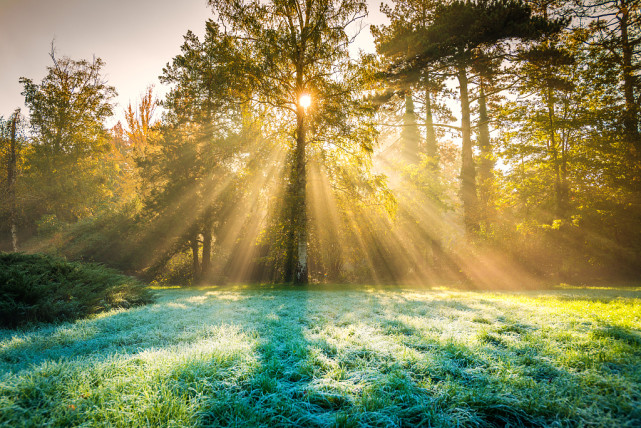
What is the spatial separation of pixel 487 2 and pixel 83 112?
1175 inches

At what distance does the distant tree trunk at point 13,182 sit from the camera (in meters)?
20.7

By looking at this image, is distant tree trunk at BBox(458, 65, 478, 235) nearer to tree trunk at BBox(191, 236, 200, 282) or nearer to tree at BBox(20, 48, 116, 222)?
tree trunk at BBox(191, 236, 200, 282)

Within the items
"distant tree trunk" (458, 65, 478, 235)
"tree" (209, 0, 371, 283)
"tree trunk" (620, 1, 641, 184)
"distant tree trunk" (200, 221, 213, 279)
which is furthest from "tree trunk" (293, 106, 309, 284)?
"tree trunk" (620, 1, 641, 184)

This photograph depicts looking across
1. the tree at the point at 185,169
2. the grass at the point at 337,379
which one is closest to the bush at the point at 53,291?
the grass at the point at 337,379

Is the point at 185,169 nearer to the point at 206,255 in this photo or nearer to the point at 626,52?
the point at 206,255

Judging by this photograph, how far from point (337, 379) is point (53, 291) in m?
A: 6.59

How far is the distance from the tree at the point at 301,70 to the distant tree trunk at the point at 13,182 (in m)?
21.9

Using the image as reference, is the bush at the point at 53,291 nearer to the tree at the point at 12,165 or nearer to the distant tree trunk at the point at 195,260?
the distant tree trunk at the point at 195,260

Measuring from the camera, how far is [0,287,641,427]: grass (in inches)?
69.7

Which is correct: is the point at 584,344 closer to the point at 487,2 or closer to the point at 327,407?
the point at 327,407

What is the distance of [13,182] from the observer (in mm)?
21203

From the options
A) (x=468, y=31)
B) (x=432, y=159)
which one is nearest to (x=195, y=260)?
(x=432, y=159)

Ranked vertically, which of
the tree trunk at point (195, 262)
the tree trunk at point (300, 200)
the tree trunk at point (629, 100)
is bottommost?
the tree trunk at point (195, 262)

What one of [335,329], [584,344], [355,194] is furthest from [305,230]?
[584,344]
